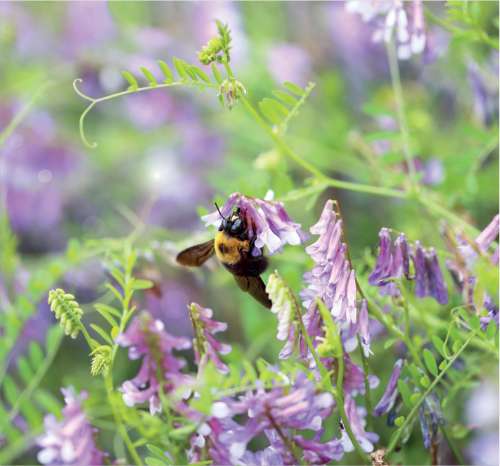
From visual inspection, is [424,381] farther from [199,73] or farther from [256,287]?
[199,73]

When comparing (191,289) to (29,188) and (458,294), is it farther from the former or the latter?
(458,294)

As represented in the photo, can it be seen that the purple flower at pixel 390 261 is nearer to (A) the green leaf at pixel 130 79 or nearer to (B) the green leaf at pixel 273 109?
(B) the green leaf at pixel 273 109

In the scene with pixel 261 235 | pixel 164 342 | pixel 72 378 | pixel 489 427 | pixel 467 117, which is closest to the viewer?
pixel 164 342

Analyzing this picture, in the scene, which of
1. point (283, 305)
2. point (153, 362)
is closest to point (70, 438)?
point (153, 362)

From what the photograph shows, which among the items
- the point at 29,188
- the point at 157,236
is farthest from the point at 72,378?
the point at 29,188

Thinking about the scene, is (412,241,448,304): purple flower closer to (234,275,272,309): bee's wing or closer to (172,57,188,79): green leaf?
(234,275,272,309): bee's wing

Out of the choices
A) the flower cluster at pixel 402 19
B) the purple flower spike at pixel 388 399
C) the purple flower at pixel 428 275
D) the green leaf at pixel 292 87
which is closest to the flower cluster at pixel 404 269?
the purple flower at pixel 428 275
